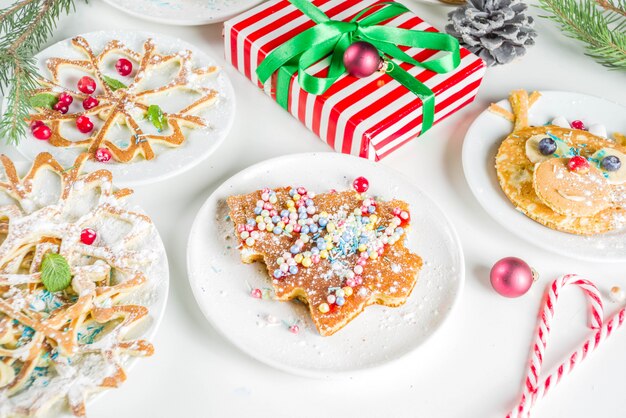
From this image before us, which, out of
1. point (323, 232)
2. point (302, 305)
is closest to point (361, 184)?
point (323, 232)

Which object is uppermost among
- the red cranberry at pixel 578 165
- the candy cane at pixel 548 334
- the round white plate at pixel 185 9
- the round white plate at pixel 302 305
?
the round white plate at pixel 185 9

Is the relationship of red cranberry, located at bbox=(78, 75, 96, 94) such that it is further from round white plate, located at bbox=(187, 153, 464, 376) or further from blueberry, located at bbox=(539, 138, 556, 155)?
blueberry, located at bbox=(539, 138, 556, 155)

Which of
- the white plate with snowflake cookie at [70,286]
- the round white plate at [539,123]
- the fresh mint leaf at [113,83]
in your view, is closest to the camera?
the white plate with snowflake cookie at [70,286]

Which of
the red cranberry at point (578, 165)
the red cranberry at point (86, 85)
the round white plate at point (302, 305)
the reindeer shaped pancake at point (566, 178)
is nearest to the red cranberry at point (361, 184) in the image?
the round white plate at point (302, 305)

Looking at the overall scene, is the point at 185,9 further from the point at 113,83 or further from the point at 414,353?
the point at 414,353

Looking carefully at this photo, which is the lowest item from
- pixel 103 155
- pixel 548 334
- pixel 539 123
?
pixel 548 334

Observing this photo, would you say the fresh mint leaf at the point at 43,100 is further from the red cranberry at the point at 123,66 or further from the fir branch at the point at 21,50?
the red cranberry at the point at 123,66

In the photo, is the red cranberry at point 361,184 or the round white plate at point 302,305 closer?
the round white plate at point 302,305
